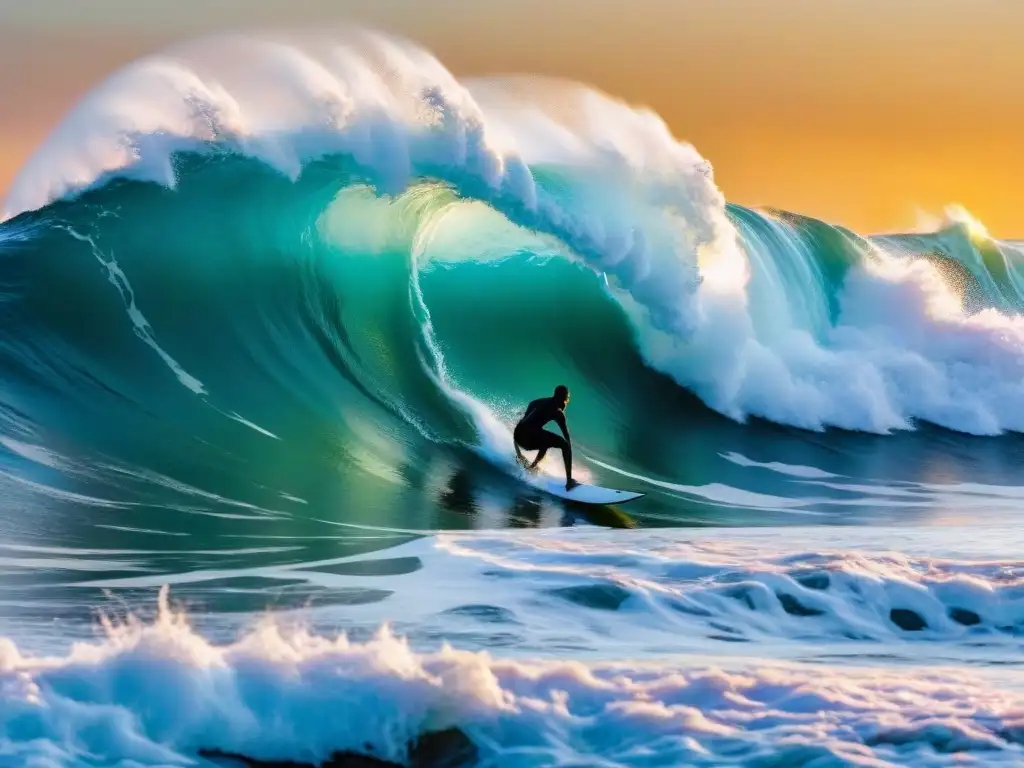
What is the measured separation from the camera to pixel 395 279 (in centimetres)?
1431

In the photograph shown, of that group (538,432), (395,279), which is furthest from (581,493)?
(395,279)

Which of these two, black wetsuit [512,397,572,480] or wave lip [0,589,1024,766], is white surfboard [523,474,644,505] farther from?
wave lip [0,589,1024,766]

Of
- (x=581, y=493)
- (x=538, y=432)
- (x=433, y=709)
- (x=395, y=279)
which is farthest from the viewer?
(x=395, y=279)

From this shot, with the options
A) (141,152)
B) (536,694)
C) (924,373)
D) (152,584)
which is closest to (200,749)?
(536,694)

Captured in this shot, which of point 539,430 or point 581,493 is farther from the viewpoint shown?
point 539,430

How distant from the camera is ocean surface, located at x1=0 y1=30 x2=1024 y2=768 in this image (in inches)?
208

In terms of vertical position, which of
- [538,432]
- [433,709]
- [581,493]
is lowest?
[433,709]

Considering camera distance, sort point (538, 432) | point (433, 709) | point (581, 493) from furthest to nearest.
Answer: point (538, 432) → point (581, 493) → point (433, 709)

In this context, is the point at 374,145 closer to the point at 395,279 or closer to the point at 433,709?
the point at 395,279

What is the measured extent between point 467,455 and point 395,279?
3.61 metres

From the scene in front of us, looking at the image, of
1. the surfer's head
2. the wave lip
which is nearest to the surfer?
the surfer's head

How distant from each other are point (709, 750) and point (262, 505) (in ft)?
17.0

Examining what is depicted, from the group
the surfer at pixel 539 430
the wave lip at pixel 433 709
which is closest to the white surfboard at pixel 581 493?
the surfer at pixel 539 430

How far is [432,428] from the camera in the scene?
1173 centimetres
